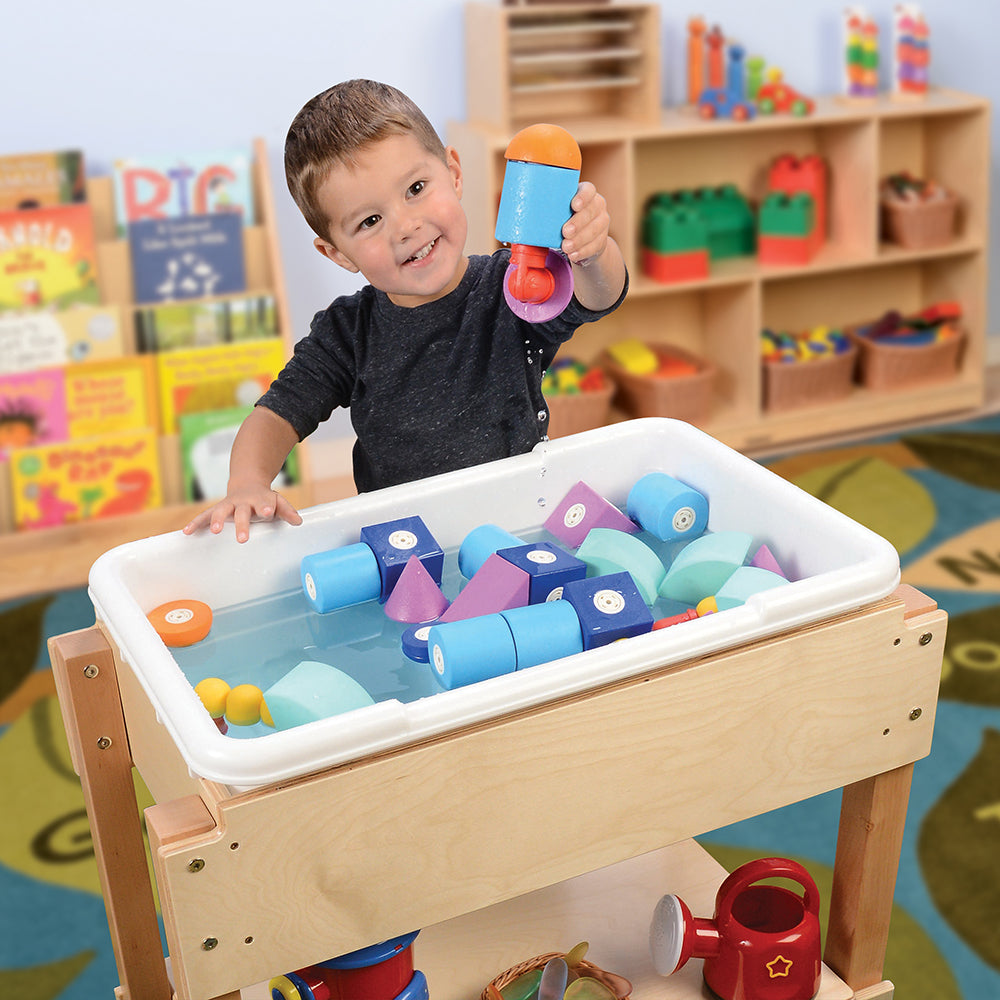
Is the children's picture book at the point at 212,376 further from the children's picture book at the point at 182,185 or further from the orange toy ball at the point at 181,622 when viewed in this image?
the orange toy ball at the point at 181,622

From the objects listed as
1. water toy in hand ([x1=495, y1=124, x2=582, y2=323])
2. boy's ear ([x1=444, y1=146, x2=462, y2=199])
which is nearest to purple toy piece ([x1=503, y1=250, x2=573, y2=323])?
water toy in hand ([x1=495, y1=124, x2=582, y2=323])

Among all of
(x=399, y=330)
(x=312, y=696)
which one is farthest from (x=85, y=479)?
(x=312, y=696)

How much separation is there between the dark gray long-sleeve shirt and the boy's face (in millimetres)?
129

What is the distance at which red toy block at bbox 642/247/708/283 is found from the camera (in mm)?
2873

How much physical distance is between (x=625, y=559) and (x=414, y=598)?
7.0 inches

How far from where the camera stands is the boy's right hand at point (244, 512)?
102 centimetres

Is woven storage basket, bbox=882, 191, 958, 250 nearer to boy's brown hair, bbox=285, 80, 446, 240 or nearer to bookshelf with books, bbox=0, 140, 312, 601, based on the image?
bookshelf with books, bbox=0, 140, 312, 601

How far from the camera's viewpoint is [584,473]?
1178 millimetres

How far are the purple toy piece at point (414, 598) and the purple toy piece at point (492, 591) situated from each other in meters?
0.02

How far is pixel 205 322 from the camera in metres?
2.62

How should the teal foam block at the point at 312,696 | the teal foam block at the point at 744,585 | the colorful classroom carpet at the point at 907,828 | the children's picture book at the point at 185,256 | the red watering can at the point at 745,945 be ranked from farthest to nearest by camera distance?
the children's picture book at the point at 185,256
the colorful classroom carpet at the point at 907,828
the red watering can at the point at 745,945
the teal foam block at the point at 744,585
the teal foam block at the point at 312,696

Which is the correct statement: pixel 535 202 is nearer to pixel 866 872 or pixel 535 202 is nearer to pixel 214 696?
pixel 214 696

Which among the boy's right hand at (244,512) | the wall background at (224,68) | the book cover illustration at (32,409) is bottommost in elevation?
the book cover illustration at (32,409)

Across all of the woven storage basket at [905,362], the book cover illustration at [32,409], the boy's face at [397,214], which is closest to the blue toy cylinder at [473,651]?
the boy's face at [397,214]
